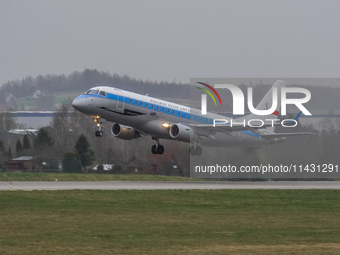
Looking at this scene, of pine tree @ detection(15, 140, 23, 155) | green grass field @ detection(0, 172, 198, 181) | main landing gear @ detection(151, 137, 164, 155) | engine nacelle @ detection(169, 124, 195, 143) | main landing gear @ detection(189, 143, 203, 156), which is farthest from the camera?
pine tree @ detection(15, 140, 23, 155)

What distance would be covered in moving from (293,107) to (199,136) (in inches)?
343

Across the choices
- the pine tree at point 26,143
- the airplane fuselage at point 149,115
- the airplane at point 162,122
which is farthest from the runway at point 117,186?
the pine tree at point 26,143

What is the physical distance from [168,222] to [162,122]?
28664 millimetres

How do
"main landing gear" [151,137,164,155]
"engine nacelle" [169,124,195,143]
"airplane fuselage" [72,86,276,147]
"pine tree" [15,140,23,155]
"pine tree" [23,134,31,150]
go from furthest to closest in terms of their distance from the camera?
"pine tree" [23,134,31,150] < "pine tree" [15,140,23,155] < "main landing gear" [151,137,164,155] < "engine nacelle" [169,124,195,143] < "airplane fuselage" [72,86,276,147]

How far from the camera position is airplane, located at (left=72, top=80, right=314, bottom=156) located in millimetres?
53375

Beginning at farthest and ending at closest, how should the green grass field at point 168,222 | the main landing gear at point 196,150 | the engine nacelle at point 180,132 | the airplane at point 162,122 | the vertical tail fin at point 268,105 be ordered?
the vertical tail fin at point 268,105 → the main landing gear at point 196,150 → the engine nacelle at point 180,132 → the airplane at point 162,122 → the green grass field at point 168,222

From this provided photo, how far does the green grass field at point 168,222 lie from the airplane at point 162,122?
14.3 meters

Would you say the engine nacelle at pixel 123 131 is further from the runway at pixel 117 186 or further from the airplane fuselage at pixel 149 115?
the runway at pixel 117 186

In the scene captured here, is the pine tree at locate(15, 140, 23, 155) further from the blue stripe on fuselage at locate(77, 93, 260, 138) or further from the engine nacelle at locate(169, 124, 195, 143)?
the engine nacelle at locate(169, 124, 195, 143)

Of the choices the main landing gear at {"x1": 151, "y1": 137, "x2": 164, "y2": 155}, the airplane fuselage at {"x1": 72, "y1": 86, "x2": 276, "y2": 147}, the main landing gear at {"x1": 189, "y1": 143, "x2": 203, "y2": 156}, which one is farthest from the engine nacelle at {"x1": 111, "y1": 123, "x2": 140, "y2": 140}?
the main landing gear at {"x1": 189, "y1": 143, "x2": 203, "y2": 156}

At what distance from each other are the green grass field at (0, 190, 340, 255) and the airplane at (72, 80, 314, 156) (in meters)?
14.3

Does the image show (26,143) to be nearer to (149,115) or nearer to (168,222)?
(149,115)

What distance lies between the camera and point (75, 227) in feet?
86.3

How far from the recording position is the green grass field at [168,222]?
73.6 ft
